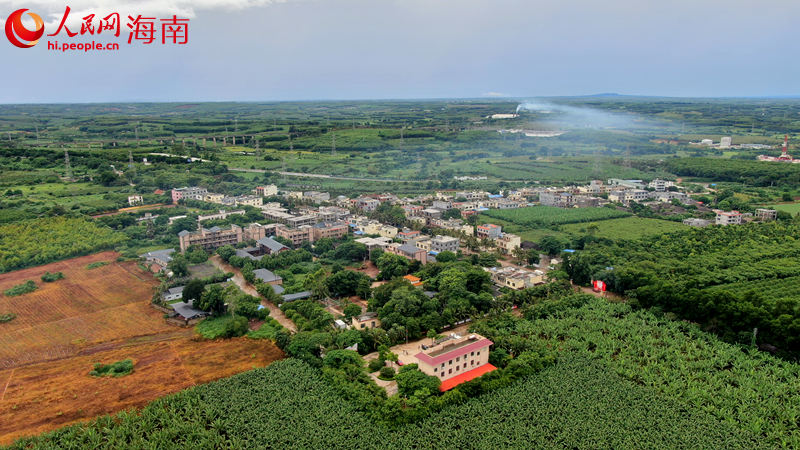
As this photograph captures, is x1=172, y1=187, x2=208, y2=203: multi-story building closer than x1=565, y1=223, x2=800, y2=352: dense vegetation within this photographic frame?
No

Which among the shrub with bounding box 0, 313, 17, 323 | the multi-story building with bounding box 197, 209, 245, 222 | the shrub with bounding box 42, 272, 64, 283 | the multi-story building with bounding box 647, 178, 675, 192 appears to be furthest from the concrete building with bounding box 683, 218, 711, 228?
the shrub with bounding box 0, 313, 17, 323

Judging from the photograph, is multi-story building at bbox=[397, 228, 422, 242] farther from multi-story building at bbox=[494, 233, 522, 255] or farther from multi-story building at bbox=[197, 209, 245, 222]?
multi-story building at bbox=[197, 209, 245, 222]

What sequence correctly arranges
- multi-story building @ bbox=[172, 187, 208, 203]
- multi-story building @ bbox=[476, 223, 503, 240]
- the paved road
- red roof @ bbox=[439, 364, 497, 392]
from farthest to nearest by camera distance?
1. multi-story building @ bbox=[172, 187, 208, 203]
2. multi-story building @ bbox=[476, 223, 503, 240]
3. the paved road
4. red roof @ bbox=[439, 364, 497, 392]

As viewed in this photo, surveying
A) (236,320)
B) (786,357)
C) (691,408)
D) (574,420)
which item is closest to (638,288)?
(786,357)

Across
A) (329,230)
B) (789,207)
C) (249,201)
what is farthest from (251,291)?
(789,207)

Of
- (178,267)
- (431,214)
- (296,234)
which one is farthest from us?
(431,214)

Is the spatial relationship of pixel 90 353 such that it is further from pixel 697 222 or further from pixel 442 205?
pixel 697 222

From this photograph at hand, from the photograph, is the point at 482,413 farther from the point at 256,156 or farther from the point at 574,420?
the point at 256,156
